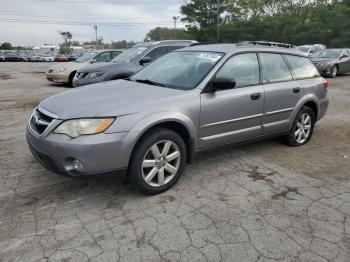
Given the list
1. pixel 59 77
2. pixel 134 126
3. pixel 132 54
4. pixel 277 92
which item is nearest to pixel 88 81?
pixel 132 54

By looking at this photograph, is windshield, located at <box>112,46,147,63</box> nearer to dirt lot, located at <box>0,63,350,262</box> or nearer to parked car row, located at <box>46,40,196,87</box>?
parked car row, located at <box>46,40,196,87</box>

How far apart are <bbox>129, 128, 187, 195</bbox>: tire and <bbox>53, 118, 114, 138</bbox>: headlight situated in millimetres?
411

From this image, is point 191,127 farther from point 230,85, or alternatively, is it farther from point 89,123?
point 89,123

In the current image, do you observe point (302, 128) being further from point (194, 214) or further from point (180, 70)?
point (194, 214)

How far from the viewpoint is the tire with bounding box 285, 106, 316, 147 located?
17.5 ft

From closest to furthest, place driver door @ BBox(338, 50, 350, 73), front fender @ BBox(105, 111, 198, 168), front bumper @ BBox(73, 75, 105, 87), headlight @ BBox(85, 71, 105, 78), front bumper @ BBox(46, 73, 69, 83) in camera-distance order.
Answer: front fender @ BBox(105, 111, 198, 168) → front bumper @ BBox(73, 75, 105, 87) → headlight @ BBox(85, 71, 105, 78) → front bumper @ BBox(46, 73, 69, 83) → driver door @ BBox(338, 50, 350, 73)

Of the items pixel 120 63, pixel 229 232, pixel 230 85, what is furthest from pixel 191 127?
pixel 120 63

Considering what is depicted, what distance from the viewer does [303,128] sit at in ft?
18.1

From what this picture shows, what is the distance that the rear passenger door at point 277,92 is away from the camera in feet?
15.6

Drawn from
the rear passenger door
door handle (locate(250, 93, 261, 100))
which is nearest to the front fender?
door handle (locate(250, 93, 261, 100))

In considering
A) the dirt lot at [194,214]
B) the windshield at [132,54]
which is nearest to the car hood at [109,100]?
the dirt lot at [194,214]

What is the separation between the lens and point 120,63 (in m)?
9.70

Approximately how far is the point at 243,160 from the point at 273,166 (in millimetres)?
412

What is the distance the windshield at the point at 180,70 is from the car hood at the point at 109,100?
231 mm
